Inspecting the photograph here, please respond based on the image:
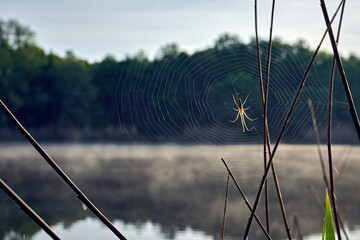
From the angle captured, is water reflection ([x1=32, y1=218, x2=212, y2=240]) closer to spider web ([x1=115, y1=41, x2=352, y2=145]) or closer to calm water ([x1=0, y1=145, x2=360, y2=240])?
calm water ([x1=0, y1=145, x2=360, y2=240])

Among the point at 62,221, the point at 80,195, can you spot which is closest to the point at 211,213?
the point at 62,221

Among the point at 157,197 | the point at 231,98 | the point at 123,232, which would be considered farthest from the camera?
the point at 157,197

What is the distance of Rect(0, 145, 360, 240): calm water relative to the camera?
852 centimetres

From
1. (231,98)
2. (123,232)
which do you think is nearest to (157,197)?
(123,232)

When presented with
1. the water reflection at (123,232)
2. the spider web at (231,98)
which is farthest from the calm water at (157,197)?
the spider web at (231,98)

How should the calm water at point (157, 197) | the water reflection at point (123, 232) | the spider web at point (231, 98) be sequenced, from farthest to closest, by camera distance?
1. the calm water at point (157, 197)
2. the water reflection at point (123, 232)
3. the spider web at point (231, 98)

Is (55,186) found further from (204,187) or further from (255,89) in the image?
(255,89)

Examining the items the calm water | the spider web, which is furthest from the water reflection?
the spider web

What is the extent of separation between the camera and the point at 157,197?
1153 centimetres

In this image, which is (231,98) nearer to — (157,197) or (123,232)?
(123,232)

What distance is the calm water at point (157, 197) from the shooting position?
852cm

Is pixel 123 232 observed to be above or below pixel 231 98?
below

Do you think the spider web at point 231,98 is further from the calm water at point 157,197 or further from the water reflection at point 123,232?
the water reflection at point 123,232

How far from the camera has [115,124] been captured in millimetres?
27000
